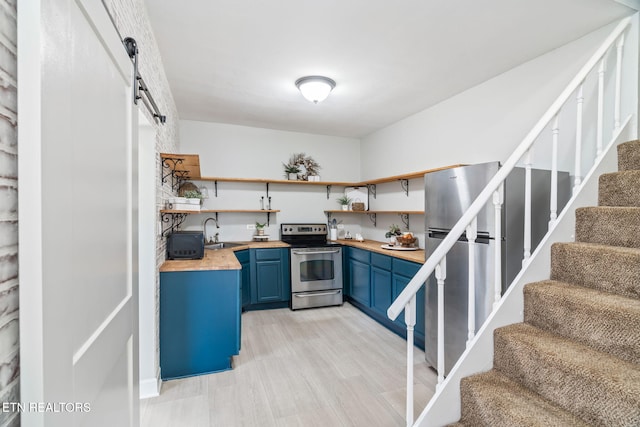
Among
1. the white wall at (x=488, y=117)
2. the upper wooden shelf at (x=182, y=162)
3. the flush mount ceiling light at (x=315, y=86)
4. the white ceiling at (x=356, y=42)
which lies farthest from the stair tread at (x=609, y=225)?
the upper wooden shelf at (x=182, y=162)

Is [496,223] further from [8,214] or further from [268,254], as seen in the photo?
[268,254]

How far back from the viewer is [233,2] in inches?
72.4

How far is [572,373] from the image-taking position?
119 cm

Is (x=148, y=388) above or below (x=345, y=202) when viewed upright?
below

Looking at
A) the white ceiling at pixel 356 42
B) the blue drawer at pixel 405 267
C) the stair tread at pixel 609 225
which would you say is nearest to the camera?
the stair tread at pixel 609 225

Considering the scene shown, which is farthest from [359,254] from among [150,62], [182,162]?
[150,62]

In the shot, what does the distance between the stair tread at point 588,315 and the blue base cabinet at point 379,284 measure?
4.52 feet

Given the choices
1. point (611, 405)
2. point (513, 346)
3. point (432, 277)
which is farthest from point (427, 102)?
point (611, 405)

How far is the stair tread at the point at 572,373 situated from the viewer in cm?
106

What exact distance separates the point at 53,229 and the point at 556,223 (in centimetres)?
215

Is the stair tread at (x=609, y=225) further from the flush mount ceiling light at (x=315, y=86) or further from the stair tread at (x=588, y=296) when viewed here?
the flush mount ceiling light at (x=315, y=86)

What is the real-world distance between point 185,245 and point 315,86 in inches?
74.5

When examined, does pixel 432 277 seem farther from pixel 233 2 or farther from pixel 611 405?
pixel 233 2

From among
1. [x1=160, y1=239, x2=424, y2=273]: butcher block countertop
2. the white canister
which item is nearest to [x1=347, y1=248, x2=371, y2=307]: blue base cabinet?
[x1=160, y1=239, x2=424, y2=273]: butcher block countertop
